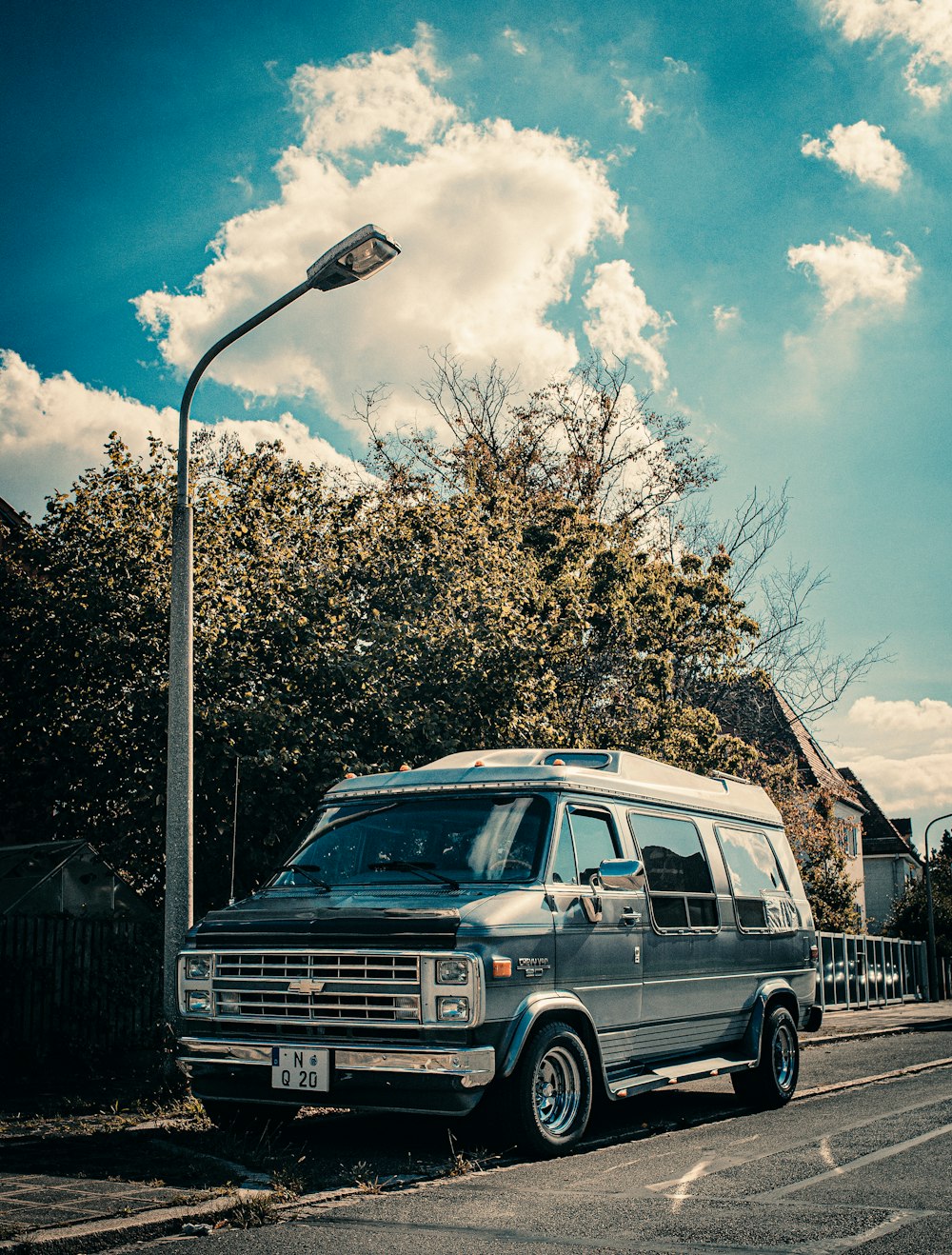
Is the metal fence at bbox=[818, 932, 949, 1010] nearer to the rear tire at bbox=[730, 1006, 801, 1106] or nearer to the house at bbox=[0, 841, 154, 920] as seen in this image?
the rear tire at bbox=[730, 1006, 801, 1106]

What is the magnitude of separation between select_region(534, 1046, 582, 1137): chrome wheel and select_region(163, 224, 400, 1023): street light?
3571mm

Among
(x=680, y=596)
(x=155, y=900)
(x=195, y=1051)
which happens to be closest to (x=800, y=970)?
(x=195, y=1051)

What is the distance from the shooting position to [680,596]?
28141 mm

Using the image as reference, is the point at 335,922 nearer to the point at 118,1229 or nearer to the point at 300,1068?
the point at 300,1068

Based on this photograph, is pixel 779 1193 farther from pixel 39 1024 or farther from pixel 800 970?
pixel 39 1024

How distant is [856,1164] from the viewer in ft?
25.0

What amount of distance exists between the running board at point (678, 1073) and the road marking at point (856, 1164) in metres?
1.56

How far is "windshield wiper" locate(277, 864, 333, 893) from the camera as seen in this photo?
28.1 feet

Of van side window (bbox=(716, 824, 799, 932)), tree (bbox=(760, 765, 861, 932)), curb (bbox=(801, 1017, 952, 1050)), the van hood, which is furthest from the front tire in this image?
tree (bbox=(760, 765, 861, 932))

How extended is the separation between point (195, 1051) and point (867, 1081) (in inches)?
303

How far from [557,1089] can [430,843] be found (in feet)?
5.72

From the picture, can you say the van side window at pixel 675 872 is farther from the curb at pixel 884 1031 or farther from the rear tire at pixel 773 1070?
the curb at pixel 884 1031

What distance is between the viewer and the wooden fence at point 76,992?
12.2 m

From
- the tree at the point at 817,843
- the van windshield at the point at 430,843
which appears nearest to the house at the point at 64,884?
the van windshield at the point at 430,843
